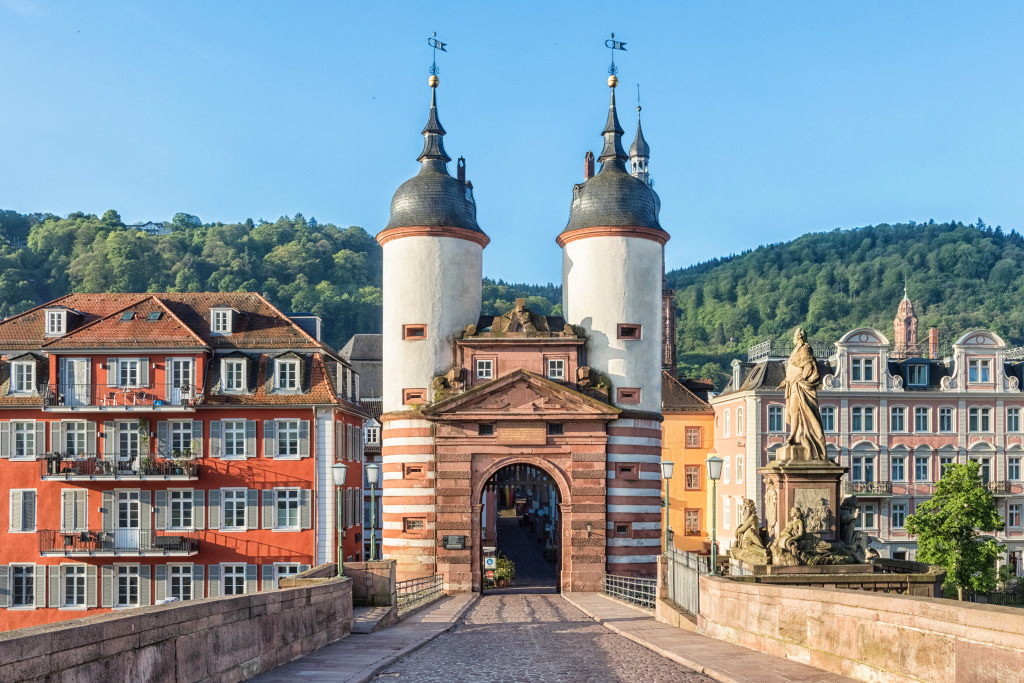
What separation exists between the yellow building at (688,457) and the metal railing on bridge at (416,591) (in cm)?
2653

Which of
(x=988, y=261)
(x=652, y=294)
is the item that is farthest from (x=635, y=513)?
(x=988, y=261)

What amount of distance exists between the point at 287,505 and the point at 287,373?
5.43m

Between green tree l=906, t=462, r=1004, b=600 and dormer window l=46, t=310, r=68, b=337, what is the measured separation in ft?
127

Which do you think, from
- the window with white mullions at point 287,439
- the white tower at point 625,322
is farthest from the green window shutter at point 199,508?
the white tower at point 625,322

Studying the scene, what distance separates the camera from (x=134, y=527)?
4588 cm

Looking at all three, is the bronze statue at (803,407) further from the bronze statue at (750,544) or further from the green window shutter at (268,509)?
the green window shutter at (268,509)

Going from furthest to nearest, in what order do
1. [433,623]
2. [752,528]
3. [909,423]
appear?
[909,423], [433,623], [752,528]

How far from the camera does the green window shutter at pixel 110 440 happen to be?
46.3 meters

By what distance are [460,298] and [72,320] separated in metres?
16.9

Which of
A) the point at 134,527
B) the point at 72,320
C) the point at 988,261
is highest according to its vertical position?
the point at 988,261

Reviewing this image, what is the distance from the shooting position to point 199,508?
151 ft

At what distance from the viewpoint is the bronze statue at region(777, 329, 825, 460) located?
25.1 m

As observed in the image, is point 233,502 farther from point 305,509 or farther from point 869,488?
point 869,488

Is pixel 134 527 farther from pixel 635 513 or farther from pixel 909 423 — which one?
pixel 909 423
